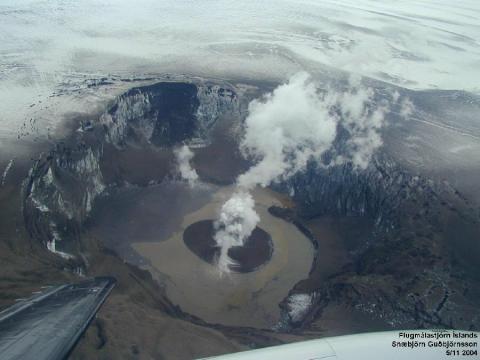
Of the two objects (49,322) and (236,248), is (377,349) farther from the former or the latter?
(236,248)

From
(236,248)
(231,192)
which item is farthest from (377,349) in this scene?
(231,192)

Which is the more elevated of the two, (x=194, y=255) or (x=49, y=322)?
(x=49, y=322)

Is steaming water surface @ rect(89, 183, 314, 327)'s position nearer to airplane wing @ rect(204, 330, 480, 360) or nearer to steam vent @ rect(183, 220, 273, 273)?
steam vent @ rect(183, 220, 273, 273)

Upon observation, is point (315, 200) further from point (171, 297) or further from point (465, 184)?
point (171, 297)

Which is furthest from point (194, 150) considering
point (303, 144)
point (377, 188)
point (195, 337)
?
point (195, 337)

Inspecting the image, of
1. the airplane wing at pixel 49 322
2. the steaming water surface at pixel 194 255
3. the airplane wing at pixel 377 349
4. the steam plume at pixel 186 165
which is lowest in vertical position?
the steaming water surface at pixel 194 255

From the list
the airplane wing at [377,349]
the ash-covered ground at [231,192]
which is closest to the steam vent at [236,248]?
the ash-covered ground at [231,192]

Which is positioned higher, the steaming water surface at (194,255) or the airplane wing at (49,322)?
the airplane wing at (49,322)

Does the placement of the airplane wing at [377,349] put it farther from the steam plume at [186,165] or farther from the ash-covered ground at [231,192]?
the steam plume at [186,165]
